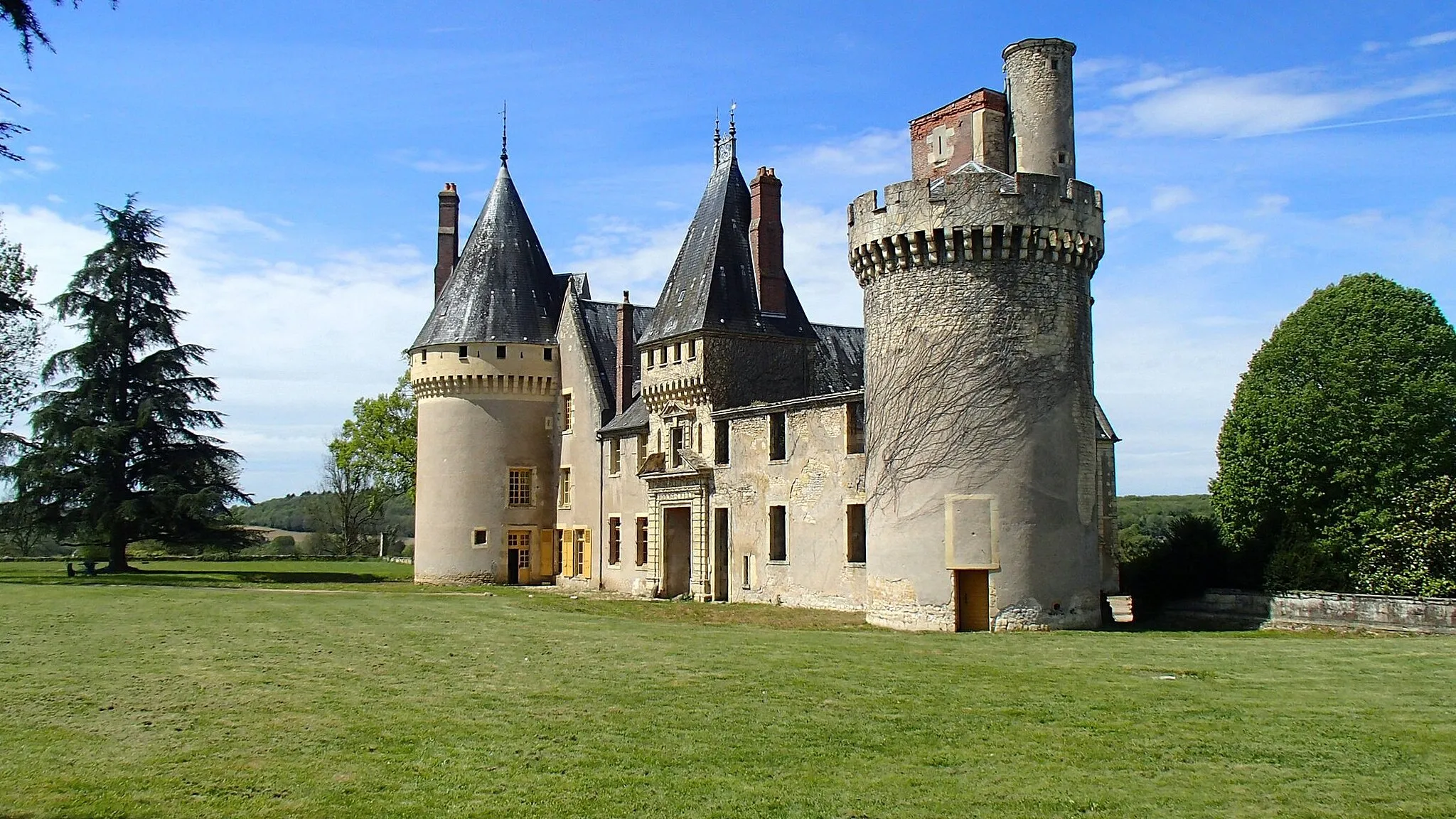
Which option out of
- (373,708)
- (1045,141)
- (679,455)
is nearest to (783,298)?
(679,455)

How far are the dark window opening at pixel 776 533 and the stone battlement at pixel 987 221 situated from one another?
26.3ft

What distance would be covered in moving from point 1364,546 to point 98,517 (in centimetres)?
3718

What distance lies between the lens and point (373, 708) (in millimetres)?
12219

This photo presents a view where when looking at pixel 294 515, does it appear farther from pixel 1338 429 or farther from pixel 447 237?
pixel 1338 429

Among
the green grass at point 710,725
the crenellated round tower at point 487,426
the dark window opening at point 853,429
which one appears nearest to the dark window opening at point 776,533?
the dark window opening at point 853,429

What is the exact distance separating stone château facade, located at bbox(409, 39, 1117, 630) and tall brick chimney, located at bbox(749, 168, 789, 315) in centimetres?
7

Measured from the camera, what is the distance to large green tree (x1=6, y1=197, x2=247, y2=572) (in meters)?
40.5

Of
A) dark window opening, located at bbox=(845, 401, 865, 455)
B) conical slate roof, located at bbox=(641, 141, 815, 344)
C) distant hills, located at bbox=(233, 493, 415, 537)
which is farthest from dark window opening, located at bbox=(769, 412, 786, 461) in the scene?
distant hills, located at bbox=(233, 493, 415, 537)

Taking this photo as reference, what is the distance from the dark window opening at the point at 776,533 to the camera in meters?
28.8

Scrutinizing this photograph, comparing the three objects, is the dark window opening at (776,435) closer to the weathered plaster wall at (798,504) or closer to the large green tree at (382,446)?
the weathered plaster wall at (798,504)

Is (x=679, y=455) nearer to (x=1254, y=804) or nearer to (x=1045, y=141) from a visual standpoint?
(x=1045, y=141)

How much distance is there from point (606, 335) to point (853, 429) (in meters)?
15.2

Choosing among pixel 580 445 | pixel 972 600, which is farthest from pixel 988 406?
pixel 580 445

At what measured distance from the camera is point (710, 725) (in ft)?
38.0
